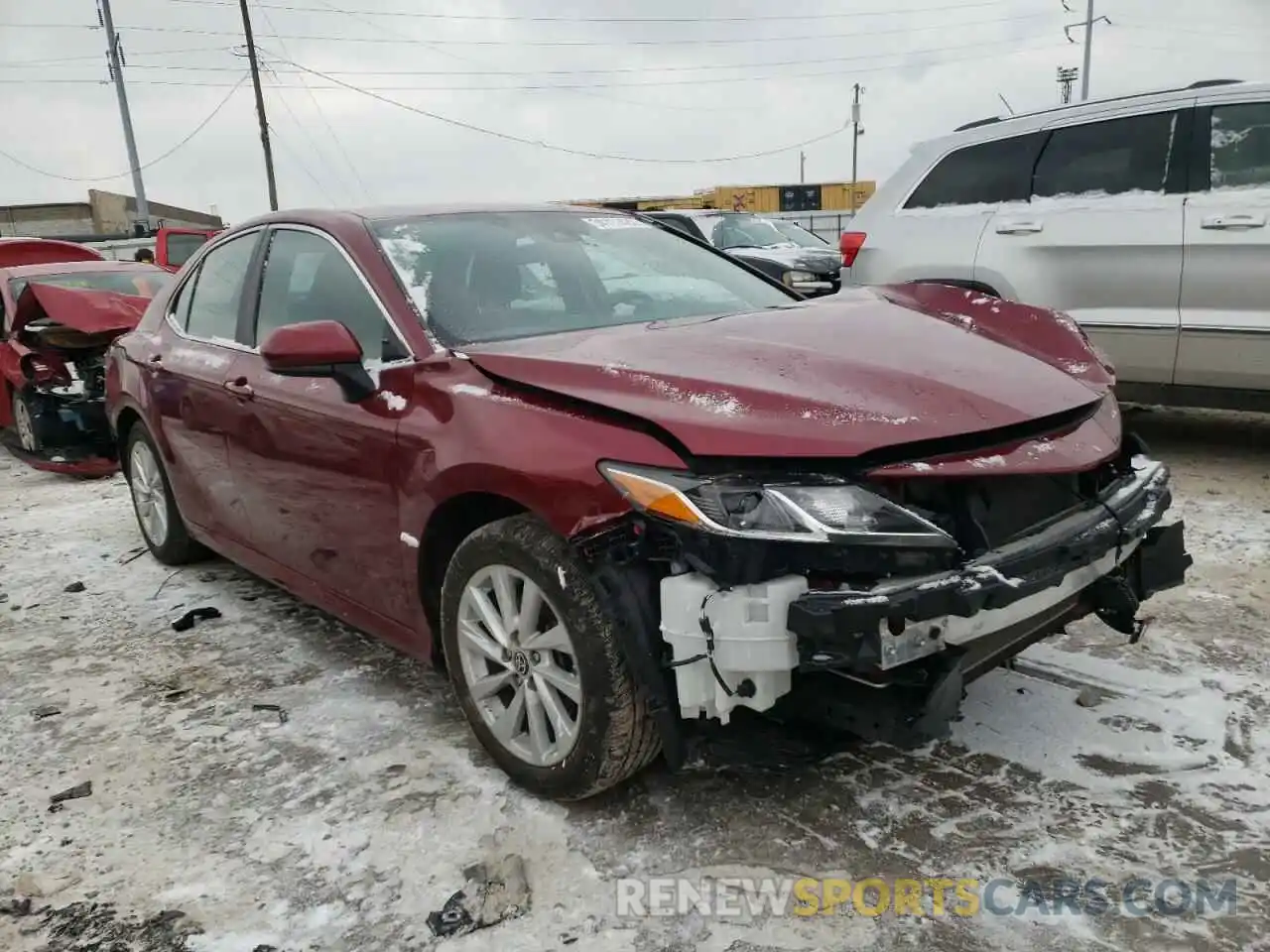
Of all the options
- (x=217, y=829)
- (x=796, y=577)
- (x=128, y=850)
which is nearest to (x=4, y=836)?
(x=128, y=850)

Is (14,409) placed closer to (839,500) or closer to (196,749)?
(196,749)

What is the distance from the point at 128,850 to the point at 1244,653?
3.33m

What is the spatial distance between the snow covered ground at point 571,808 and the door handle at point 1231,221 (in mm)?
1971

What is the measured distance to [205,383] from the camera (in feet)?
12.6

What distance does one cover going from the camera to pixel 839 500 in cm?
209

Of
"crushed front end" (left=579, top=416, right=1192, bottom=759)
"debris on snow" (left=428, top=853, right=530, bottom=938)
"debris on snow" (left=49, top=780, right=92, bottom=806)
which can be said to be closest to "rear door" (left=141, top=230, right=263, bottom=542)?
"debris on snow" (left=49, top=780, right=92, bottom=806)

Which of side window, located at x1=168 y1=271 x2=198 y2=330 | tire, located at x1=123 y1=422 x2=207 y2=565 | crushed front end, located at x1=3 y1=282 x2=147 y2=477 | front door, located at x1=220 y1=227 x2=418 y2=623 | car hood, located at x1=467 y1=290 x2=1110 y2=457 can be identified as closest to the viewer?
car hood, located at x1=467 y1=290 x2=1110 y2=457

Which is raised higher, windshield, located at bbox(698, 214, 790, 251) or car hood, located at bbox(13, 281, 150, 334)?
windshield, located at bbox(698, 214, 790, 251)

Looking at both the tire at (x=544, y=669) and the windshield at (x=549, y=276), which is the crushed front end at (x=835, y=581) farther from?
the windshield at (x=549, y=276)

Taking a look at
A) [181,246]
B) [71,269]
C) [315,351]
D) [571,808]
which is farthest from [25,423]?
[571,808]

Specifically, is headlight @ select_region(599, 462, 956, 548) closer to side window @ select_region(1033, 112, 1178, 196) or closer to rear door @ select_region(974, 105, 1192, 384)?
rear door @ select_region(974, 105, 1192, 384)

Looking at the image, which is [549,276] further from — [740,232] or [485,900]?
[740,232]

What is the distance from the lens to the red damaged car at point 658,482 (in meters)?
2.08

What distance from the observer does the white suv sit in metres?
4.78
